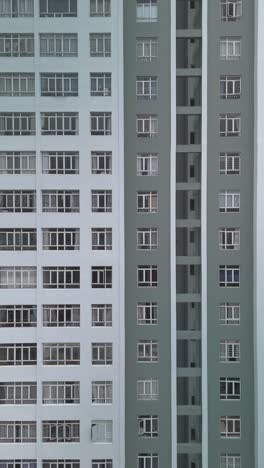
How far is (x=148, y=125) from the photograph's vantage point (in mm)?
9070

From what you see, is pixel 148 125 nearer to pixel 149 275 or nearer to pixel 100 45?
pixel 100 45

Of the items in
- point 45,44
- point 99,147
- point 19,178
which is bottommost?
point 19,178

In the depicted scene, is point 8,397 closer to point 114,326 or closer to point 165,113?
point 114,326

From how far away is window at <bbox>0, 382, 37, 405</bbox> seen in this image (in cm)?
905

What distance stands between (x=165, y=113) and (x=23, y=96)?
108 inches

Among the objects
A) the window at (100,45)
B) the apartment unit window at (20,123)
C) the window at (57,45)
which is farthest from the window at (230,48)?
the apartment unit window at (20,123)

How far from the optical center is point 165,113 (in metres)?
8.98

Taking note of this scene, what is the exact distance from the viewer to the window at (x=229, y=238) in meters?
9.10

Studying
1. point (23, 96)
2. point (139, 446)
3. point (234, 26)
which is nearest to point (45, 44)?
point (23, 96)

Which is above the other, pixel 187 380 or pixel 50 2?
pixel 50 2

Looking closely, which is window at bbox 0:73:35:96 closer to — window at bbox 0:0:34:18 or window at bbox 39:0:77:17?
window at bbox 0:0:34:18

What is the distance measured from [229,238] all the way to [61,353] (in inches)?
156

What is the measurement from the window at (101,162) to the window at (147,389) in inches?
164

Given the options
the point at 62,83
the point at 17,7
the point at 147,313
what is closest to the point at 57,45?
the point at 62,83
